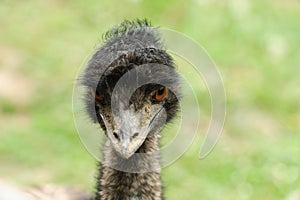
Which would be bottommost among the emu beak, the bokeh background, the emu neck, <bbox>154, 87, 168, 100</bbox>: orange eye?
the emu beak

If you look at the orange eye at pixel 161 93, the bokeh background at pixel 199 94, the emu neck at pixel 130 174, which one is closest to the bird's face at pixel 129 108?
the orange eye at pixel 161 93

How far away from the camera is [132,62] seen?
337cm

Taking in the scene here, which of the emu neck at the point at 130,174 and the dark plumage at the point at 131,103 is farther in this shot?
the emu neck at the point at 130,174

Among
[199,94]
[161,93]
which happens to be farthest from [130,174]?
[199,94]

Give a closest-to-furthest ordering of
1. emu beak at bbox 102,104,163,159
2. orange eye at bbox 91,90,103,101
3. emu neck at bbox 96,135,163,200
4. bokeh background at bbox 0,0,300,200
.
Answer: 1. emu beak at bbox 102,104,163,159
2. orange eye at bbox 91,90,103,101
3. emu neck at bbox 96,135,163,200
4. bokeh background at bbox 0,0,300,200

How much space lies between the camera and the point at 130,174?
3.68 metres

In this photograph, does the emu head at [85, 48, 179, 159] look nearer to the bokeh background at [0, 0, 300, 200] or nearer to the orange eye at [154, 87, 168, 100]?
the orange eye at [154, 87, 168, 100]

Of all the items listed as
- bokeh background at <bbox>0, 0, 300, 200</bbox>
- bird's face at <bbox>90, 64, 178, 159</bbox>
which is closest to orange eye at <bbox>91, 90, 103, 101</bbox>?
bird's face at <bbox>90, 64, 178, 159</bbox>

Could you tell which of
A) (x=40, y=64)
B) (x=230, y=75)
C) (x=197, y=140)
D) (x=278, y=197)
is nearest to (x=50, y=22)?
(x=40, y=64)

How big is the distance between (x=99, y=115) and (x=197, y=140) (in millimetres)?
2792

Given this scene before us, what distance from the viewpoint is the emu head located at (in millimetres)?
3299

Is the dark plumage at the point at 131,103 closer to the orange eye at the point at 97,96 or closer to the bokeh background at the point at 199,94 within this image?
the orange eye at the point at 97,96

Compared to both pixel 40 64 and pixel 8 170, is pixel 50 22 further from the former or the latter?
pixel 8 170

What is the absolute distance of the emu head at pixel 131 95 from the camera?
330 cm
